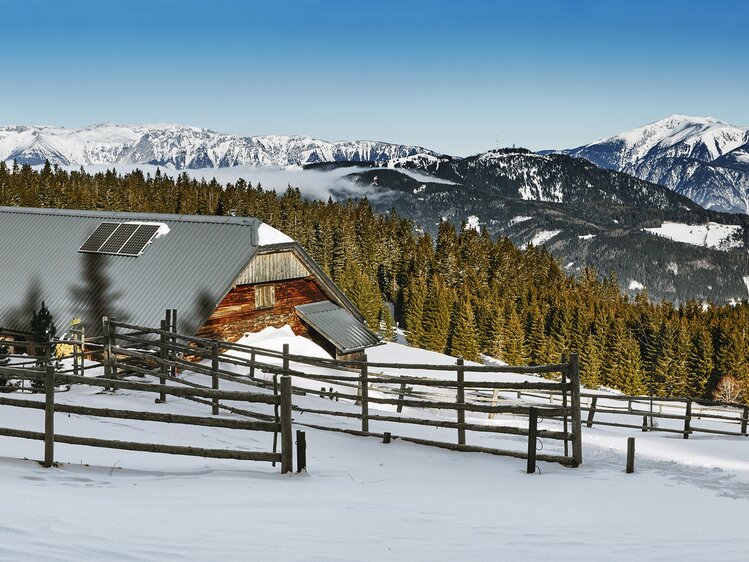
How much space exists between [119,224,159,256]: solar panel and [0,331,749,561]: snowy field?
70.0 feet

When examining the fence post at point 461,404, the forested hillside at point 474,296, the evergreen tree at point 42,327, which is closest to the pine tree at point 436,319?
the forested hillside at point 474,296

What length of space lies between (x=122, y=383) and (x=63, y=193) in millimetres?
111030

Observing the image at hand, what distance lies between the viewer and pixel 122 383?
34.7 ft

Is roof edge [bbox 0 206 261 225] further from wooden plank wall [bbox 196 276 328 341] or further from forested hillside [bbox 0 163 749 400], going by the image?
forested hillside [bbox 0 163 749 400]

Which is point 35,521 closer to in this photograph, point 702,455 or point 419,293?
point 702,455

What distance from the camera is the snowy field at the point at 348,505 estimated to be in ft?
23.3

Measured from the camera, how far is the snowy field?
23.3ft

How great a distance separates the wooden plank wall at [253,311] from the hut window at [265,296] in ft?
0.66

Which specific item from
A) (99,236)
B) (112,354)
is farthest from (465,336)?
(112,354)

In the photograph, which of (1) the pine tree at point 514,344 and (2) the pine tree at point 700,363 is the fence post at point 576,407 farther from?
(2) the pine tree at point 700,363

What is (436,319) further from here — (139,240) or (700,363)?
(139,240)

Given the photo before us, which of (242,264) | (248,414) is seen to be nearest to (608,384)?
(242,264)

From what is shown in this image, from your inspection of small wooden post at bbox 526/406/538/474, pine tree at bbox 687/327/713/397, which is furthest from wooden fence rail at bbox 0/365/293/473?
pine tree at bbox 687/327/713/397

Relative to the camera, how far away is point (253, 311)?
33312 mm
